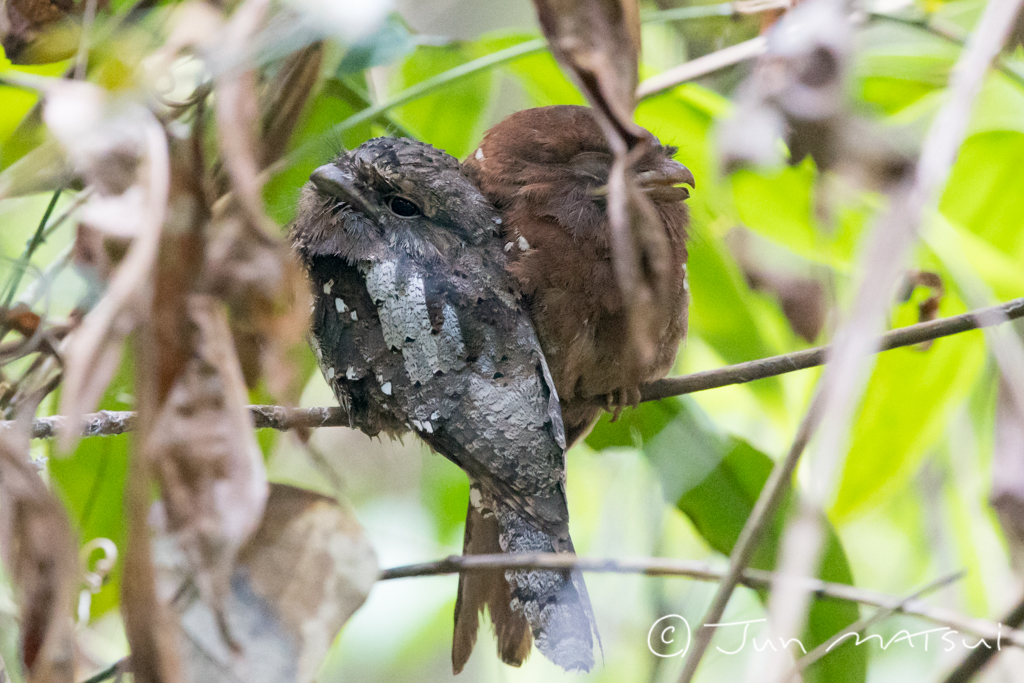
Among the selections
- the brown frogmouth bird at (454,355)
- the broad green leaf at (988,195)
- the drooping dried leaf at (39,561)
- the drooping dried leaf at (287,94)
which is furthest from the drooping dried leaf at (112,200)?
the broad green leaf at (988,195)

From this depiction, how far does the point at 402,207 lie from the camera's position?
148 centimetres

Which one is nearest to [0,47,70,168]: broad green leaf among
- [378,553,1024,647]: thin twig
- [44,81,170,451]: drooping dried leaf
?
[44,81,170,451]: drooping dried leaf

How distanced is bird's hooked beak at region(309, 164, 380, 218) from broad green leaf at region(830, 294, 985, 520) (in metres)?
1.12

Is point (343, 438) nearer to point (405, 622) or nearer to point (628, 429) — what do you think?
point (405, 622)

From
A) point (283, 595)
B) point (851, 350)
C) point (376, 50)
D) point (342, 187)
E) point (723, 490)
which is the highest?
point (376, 50)

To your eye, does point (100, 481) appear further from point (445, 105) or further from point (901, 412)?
point (901, 412)

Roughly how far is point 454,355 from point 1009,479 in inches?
37.2

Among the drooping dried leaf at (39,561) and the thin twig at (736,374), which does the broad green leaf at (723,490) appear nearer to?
the thin twig at (736,374)

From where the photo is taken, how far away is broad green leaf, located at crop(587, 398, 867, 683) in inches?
56.7

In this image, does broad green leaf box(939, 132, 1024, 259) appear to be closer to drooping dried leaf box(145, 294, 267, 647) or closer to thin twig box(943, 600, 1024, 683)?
thin twig box(943, 600, 1024, 683)

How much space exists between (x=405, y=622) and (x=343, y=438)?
2.30 ft

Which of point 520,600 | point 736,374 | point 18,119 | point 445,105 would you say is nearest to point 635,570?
point 520,600

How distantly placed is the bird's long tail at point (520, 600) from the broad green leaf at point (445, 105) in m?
1.01

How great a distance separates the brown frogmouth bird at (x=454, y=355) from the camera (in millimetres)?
1230
